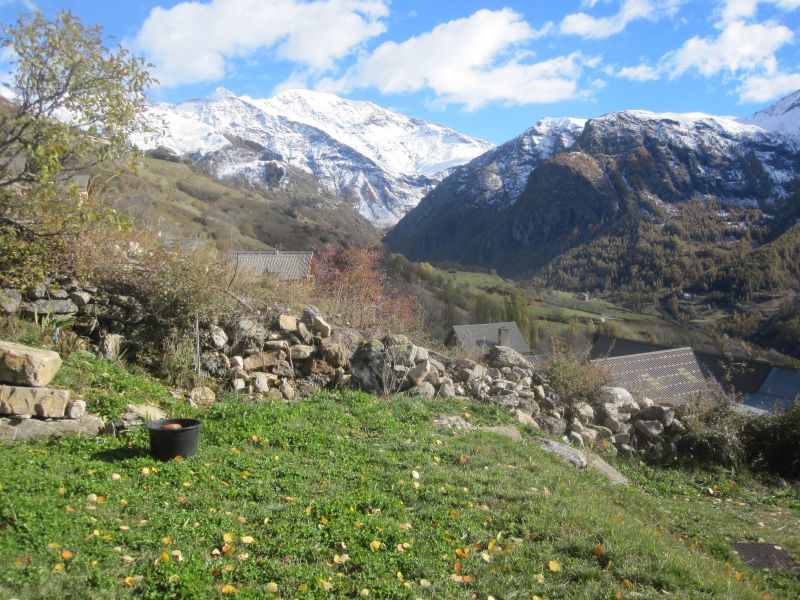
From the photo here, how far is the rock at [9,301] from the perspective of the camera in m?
8.69

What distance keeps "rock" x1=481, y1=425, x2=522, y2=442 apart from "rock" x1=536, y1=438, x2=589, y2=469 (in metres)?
0.40

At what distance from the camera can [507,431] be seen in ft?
32.7

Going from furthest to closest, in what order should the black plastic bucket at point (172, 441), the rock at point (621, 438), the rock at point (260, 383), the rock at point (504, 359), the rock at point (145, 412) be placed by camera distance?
1. the rock at point (504, 359)
2. the rock at point (621, 438)
3. the rock at point (260, 383)
4. the rock at point (145, 412)
5. the black plastic bucket at point (172, 441)

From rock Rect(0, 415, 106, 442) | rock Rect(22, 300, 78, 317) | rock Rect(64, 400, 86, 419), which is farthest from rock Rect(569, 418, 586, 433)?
rock Rect(22, 300, 78, 317)

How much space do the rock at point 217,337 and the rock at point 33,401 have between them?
13.6ft

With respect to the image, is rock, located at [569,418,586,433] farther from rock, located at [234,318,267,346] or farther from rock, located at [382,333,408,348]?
rock, located at [234,318,267,346]

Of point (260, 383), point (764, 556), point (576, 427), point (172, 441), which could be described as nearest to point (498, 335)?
point (576, 427)

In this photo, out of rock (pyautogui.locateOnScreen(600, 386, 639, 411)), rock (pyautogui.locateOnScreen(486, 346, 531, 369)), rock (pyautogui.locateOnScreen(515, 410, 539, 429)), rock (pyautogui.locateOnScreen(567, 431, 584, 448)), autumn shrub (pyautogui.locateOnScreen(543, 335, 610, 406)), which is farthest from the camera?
rock (pyautogui.locateOnScreen(486, 346, 531, 369))

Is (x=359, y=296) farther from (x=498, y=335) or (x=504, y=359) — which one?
(x=498, y=335)

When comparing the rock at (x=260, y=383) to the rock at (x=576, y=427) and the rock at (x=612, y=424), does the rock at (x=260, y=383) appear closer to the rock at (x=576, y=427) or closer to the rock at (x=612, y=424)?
the rock at (x=576, y=427)

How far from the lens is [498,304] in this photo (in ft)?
228

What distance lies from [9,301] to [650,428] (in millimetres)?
13084

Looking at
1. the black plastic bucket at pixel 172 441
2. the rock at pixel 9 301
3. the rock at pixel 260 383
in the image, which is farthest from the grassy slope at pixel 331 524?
the rock at pixel 9 301

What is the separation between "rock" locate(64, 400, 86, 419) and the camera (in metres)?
6.68
